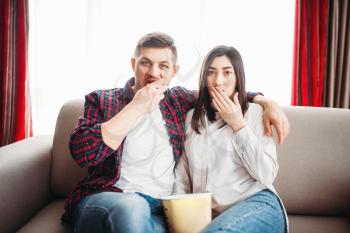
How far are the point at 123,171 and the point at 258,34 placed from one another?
→ 1433mm

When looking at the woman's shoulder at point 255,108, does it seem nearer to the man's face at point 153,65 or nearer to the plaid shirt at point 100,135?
the plaid shirt at point 100,135

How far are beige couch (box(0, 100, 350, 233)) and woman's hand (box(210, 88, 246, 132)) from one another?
42 centimetres

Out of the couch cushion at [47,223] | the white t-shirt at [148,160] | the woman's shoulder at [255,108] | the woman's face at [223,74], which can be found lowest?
the couch cushion at [47,223]

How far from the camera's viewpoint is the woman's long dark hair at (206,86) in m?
1.16

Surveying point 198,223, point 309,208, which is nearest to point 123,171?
point 198,223

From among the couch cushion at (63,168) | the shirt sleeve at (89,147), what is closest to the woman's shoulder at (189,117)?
the shirt sleeve at (89,147)

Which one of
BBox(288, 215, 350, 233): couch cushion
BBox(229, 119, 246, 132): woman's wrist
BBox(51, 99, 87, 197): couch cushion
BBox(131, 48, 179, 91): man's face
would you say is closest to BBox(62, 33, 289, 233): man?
BBox(131, 48, 179, 91): man's face

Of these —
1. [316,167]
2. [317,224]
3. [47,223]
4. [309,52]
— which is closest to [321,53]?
[309,52]

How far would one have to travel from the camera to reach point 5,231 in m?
1.06

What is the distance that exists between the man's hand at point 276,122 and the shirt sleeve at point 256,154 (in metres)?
0.05

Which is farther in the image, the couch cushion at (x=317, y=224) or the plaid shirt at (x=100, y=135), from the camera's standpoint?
the couch cushion at (x=317, y=224)

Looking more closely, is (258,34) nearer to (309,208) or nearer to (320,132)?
(320,132)

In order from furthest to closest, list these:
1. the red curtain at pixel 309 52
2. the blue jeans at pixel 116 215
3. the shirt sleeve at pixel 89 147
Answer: the red curtain at pixel 309 52
the shirt sleeve at pixel 89 147
the blue jeans at pixel 116 215

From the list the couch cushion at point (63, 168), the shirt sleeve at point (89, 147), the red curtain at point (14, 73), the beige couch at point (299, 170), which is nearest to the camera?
the shirt sleeve at point (89, 147)
